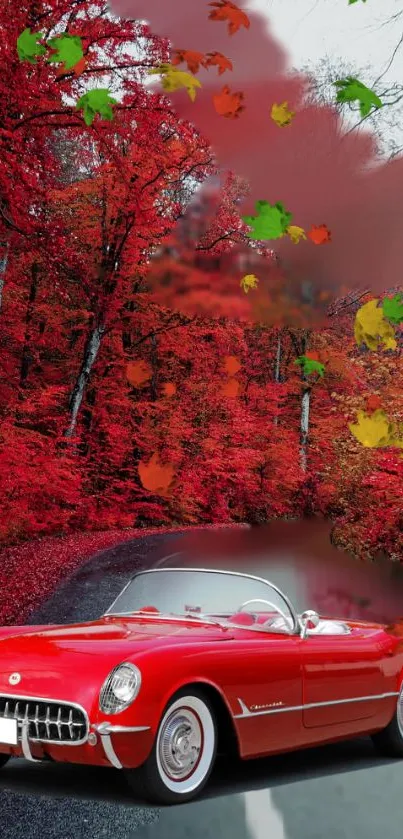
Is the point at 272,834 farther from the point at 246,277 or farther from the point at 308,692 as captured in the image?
the point at 246,277

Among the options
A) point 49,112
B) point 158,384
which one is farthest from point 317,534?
point 49,112

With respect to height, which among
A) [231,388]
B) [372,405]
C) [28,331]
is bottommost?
[372,405]

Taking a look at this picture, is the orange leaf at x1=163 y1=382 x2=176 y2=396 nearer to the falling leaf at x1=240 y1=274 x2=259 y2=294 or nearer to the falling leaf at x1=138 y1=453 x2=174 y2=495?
the falling leaf at x1=138 y1=453 x2=174 y2=495

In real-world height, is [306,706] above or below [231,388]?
below

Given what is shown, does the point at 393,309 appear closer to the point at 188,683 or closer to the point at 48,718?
the point at 188,683

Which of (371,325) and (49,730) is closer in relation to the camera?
(371,325)

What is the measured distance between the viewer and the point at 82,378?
2212 cm

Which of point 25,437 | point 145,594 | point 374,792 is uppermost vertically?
point 25,437

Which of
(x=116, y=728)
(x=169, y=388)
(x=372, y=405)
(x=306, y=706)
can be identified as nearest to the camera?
(x=116, y=728)

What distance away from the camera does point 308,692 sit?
5449 mm

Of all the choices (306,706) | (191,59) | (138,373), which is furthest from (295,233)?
(138,373)

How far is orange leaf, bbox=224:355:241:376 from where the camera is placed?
97.7ft

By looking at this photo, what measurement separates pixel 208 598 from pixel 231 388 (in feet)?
80.2

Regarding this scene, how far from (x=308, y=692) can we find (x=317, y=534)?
24.4 m
